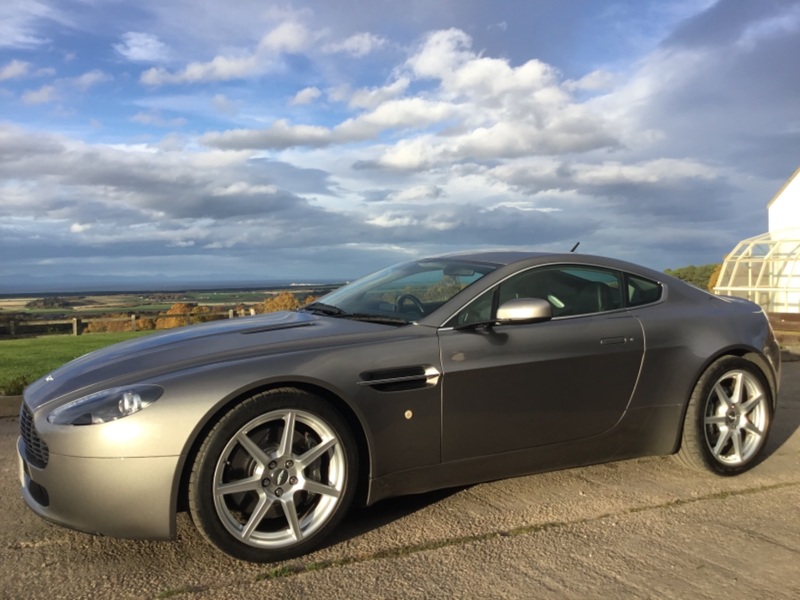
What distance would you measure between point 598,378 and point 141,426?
2.44m

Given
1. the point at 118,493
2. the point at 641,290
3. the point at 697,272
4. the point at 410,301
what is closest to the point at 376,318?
the point at 410,301

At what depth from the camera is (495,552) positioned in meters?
3.20

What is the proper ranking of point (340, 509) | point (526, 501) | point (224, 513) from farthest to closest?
point (526, 501) < point (340, 509) < point (224, 513)

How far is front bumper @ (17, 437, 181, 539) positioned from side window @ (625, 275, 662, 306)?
2862 mm

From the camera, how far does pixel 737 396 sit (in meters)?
4.50

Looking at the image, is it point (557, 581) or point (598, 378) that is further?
point (598, 378)

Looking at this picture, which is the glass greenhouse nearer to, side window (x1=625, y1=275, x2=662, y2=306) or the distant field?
the distant field

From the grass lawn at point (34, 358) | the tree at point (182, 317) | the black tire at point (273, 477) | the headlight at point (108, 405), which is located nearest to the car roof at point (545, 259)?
the black tire at point (273, 477)

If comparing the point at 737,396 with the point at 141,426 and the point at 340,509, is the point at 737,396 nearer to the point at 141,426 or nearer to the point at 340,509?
the point at 340,509

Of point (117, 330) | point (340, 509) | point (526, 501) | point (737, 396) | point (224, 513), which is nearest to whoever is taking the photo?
point (224, 513)

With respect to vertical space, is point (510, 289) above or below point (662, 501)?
above

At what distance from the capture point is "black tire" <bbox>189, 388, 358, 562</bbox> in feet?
9.76

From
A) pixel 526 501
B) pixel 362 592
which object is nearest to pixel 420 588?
pixel 362 592

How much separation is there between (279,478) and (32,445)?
1118 millimetres
